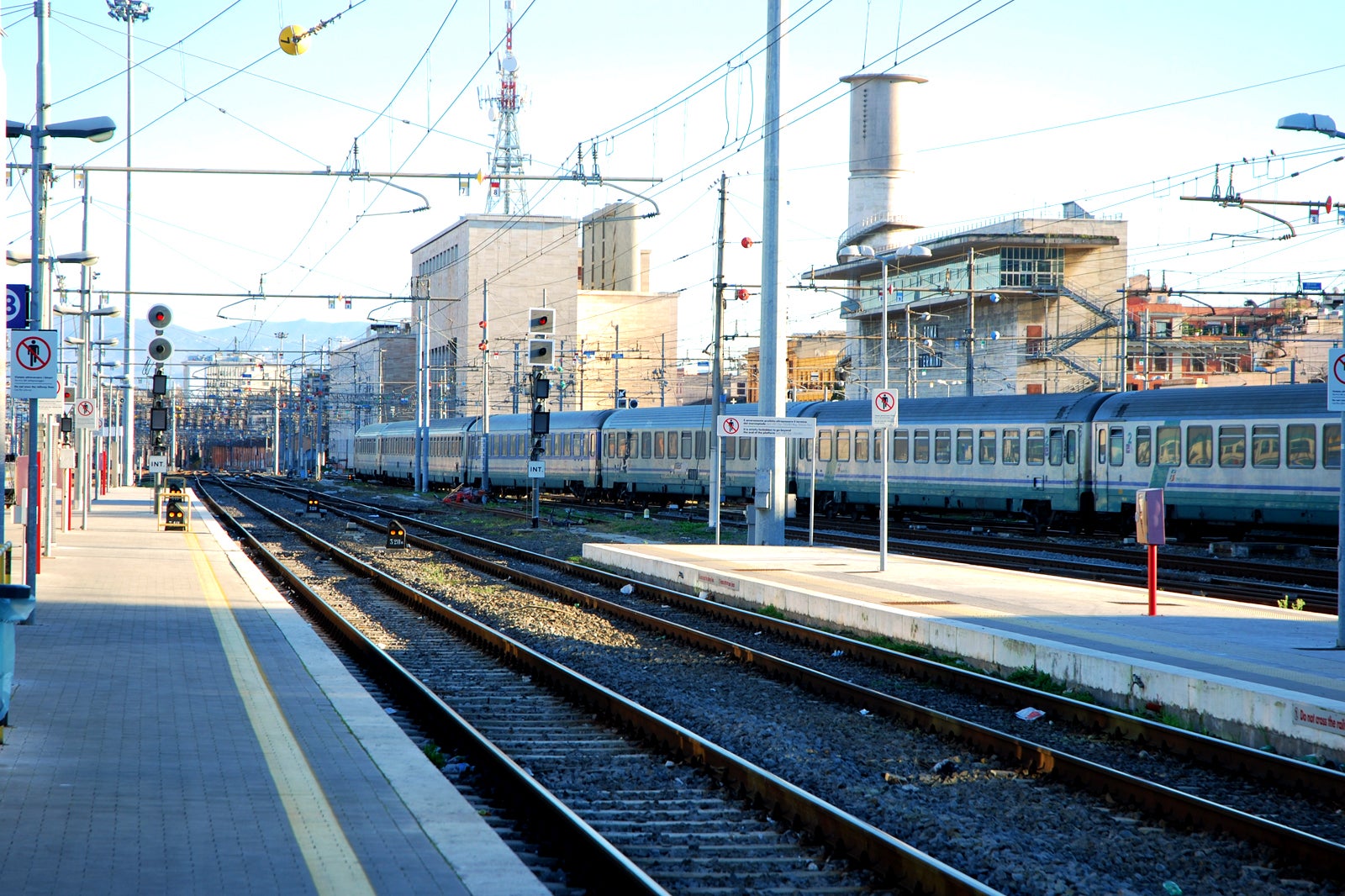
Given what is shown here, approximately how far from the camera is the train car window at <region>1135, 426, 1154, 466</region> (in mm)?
29391

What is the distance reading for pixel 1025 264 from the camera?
7931 cm

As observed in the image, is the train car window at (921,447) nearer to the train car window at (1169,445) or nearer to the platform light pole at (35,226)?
the train car window at (1169,445)

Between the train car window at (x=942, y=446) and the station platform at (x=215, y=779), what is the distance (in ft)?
78.8

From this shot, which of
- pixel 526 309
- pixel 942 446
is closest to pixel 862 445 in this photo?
pixel 942 446

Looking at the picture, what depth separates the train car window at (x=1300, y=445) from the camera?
25625mm

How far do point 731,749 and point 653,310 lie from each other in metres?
98.4

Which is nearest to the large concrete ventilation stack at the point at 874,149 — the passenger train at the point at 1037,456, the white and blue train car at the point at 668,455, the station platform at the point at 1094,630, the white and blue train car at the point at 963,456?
the white and blue train car at the point at 668,455

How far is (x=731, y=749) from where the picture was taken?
946cm

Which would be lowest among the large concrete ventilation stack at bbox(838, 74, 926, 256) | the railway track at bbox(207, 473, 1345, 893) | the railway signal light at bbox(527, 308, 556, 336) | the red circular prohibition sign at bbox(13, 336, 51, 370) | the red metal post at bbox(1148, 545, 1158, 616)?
the railway track at bbox(207, 473, 1345, 893)

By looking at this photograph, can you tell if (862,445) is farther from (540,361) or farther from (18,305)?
(18,305)

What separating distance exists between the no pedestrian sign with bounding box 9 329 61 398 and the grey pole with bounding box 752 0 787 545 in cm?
1294

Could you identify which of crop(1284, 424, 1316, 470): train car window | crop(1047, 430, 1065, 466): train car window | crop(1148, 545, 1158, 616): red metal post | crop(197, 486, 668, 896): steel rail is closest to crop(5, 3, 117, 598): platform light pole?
crop(197, 486, 668, 896): steel rail

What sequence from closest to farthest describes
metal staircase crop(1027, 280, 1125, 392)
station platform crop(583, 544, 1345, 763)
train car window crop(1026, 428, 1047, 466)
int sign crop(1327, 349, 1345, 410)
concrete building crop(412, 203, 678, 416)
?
station platform crop(583, 544, 1345, 763) < int sign crop(1327, 349, 1345, 410) < train car window crop(1026, 428, 1047, 466) < metal staircase crop(1027, 280, 1125, 392) < concrete building crop(412, 203, 678, 416)

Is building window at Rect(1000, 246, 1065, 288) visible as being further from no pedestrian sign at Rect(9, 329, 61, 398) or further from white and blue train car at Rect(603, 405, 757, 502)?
no pedestrian sign at Rect(9, 329, 61, 398)
